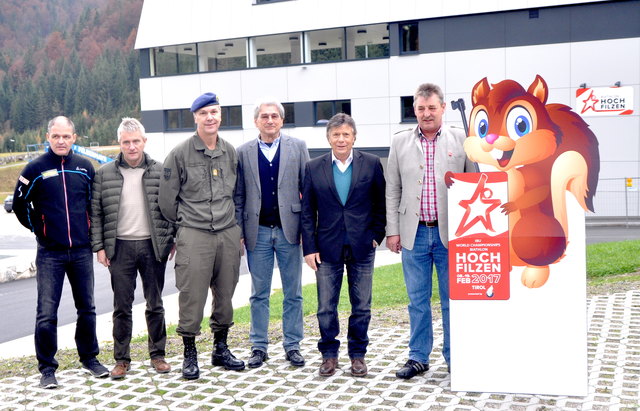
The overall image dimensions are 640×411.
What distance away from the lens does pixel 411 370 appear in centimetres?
570

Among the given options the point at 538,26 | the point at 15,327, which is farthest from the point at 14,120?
the point at 15,327

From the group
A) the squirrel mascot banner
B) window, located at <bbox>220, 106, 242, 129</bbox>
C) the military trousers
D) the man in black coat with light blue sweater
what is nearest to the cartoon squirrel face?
the squirrel mascot banner

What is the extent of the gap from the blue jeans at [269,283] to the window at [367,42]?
2327 cm

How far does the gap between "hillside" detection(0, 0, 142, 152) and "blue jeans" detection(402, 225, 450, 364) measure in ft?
377

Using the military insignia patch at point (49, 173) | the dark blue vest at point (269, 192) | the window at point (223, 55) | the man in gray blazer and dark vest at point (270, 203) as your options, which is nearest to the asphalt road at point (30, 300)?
the military insignia patch at point (49, 173)

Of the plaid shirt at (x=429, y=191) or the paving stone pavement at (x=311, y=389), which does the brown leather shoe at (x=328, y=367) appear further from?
the plaid shirt at (x=429, y=191)

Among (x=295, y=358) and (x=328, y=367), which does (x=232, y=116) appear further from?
(x=328, y=367)

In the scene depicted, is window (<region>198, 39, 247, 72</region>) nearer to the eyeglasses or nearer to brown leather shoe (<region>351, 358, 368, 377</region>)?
the eyeglasses

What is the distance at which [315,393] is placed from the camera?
5422mm

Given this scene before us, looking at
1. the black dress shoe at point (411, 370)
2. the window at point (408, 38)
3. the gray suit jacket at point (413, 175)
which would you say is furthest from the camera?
the window at point (408, 38)

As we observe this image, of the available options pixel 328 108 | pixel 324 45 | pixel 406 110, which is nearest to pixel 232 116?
pixel 328 108

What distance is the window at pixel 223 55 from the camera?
31.6m

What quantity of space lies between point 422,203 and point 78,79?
449 feet

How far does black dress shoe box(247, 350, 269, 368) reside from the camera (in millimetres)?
6156
